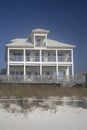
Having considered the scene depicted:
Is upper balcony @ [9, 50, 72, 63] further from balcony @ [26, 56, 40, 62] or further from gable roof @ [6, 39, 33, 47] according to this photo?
gable roof @ [6, 39, 33, 47]

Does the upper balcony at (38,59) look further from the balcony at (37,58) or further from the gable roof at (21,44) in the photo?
the gable roof at (21,44)

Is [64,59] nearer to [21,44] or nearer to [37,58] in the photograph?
[37,58]

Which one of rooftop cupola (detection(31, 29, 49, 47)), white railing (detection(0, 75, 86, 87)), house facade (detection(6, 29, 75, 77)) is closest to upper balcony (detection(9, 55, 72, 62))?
house facade (detection(6, 29, 75, 77))

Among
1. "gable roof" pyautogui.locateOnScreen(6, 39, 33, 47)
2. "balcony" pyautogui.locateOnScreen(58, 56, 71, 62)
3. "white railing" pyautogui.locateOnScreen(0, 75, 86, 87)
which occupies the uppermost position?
"gable roof" pyautogui.locateOnScreen(6, 39, 33, 47)

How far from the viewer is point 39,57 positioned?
152 feet

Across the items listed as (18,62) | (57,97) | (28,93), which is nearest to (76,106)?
(57,97)

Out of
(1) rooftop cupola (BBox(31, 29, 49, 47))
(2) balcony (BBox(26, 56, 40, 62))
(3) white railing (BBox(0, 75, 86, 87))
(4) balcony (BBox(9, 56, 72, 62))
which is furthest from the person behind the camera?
(1) rooftop cupola (BBox(31, 29, 49, 47))

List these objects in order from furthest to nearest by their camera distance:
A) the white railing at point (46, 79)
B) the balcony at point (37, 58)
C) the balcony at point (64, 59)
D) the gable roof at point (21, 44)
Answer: the balcony at point (64, 59)
the gable roof at point (21, 44)
the balcony at point (37, 58)
the white railing at point (46, 79)

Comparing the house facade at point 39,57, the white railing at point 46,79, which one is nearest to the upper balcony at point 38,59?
the house facade at point 39,57

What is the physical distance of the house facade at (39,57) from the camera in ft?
151

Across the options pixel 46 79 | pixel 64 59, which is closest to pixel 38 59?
pixel 64 59

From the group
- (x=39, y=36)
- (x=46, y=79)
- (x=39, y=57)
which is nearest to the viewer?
(x=46, y=79)

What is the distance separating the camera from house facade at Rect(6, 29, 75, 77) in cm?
4597

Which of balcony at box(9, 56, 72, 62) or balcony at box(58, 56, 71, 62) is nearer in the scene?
balcony at box(9, 56, 72, 62)
